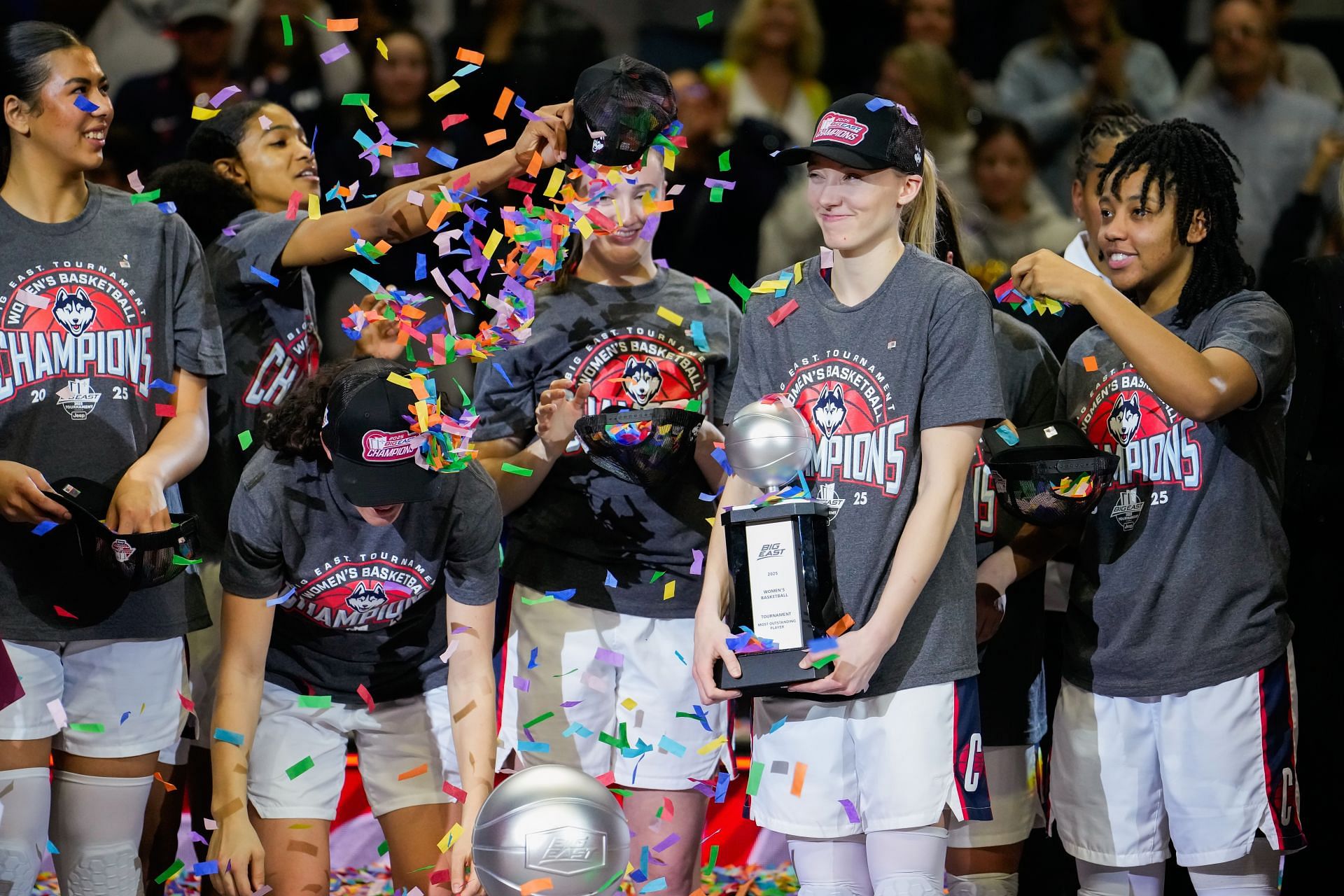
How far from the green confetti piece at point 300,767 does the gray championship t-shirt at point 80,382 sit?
0.37 meters

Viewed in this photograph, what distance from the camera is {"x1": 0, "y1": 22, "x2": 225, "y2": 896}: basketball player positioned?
9.73 feet

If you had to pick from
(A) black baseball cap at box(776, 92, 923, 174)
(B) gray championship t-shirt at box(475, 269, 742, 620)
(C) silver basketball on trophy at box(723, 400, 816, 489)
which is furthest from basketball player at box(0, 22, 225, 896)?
(A) black baseball cap at box(776, 92, 923, 174)

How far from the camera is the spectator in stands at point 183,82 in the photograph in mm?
5422

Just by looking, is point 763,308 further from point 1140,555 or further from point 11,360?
point 11,360

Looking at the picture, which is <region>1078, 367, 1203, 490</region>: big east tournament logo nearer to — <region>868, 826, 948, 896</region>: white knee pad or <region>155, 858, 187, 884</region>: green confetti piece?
<region>868, 826, 948, 896</region>: white knee pad

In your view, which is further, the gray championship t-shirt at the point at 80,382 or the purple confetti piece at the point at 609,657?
the purple confetti piece at the point at 609,657

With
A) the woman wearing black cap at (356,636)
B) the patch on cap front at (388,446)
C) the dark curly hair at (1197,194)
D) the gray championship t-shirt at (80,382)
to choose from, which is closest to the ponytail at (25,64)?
the gray championship t-shirt at (80,382)

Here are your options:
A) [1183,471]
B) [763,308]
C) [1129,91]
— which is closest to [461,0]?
[1129,91]

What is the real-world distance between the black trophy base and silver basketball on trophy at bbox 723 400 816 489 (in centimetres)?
29

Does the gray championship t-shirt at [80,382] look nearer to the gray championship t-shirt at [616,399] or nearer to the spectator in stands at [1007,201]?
the gray championship t-shirt at [616,399]

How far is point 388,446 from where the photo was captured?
2.85m

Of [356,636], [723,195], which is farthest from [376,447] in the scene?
[723,195]

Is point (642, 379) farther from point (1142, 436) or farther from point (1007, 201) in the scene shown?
point (1007, 201)

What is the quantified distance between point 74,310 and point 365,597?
83 centimetres
